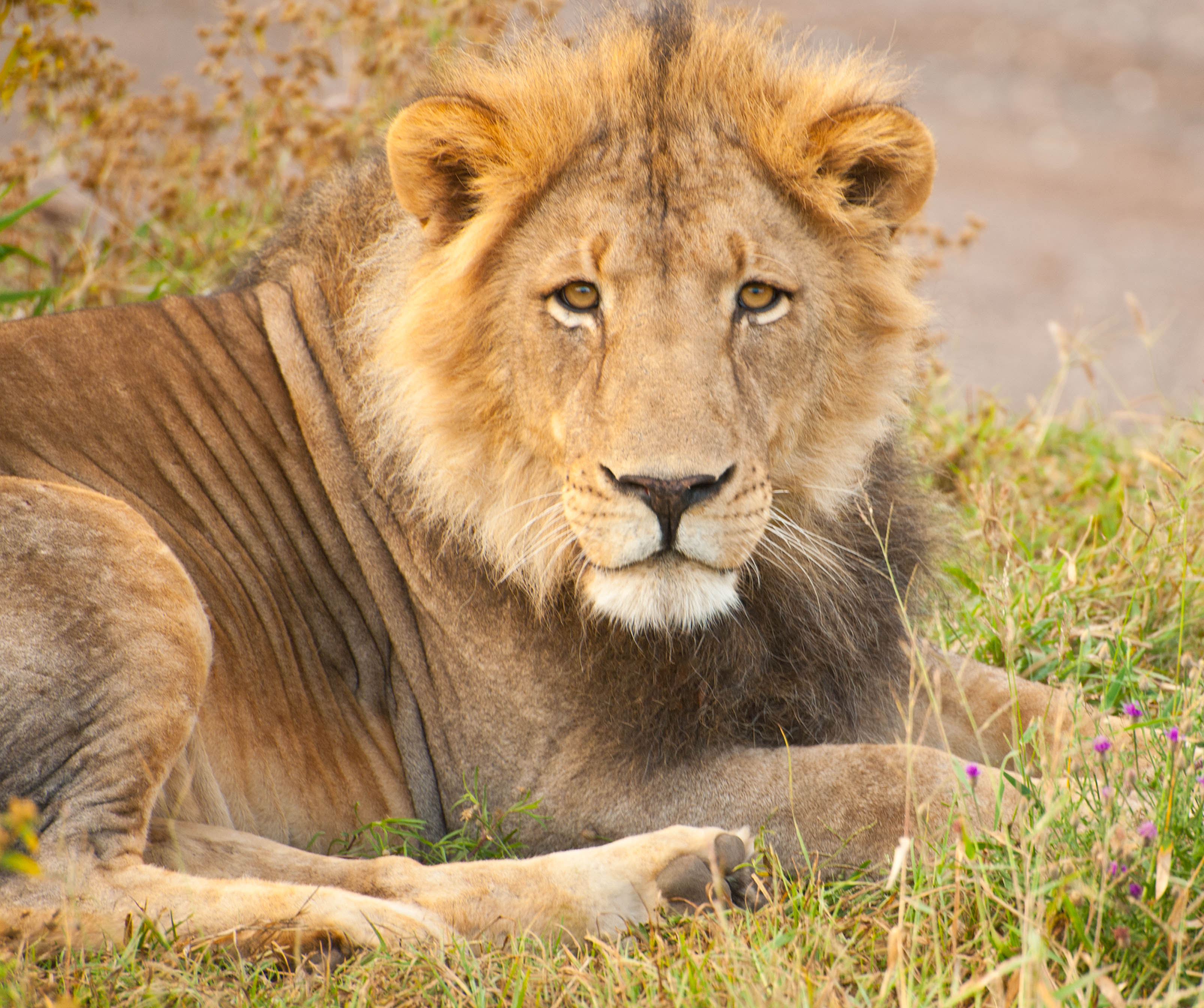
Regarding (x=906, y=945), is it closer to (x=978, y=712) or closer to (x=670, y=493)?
(x=670, y=493)

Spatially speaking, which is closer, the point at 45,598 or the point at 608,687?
the point at 45,598

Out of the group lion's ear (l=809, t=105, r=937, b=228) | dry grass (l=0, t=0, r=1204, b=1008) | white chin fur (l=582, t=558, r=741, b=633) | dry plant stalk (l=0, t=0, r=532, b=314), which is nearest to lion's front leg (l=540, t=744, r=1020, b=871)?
dry grass (l=0, t=0, r=1204, b=1008)

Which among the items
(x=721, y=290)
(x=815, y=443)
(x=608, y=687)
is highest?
(x=721, y=290)

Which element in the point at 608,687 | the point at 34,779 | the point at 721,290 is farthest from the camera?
the point at 608,687

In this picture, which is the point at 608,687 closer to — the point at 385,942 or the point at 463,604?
the point at 463,604

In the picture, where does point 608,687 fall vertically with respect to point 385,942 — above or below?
above

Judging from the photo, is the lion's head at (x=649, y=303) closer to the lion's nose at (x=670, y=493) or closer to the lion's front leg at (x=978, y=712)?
the lion's nose at (x=670, y=493)

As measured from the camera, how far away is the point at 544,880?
339 cm

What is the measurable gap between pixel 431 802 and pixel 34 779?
1153 millimetres

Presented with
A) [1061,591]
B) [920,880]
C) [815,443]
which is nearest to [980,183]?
[1061,591]

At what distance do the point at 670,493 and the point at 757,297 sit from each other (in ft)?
2.33

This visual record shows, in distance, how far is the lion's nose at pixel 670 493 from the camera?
3262 millimetres

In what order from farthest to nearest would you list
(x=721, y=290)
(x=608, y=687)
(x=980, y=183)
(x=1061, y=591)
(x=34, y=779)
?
(x=980, y=183) → (x=1061, y=591) → (x=608, y=687) → (x=721, y=290) → (x=34, y=779)

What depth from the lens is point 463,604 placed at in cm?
399
